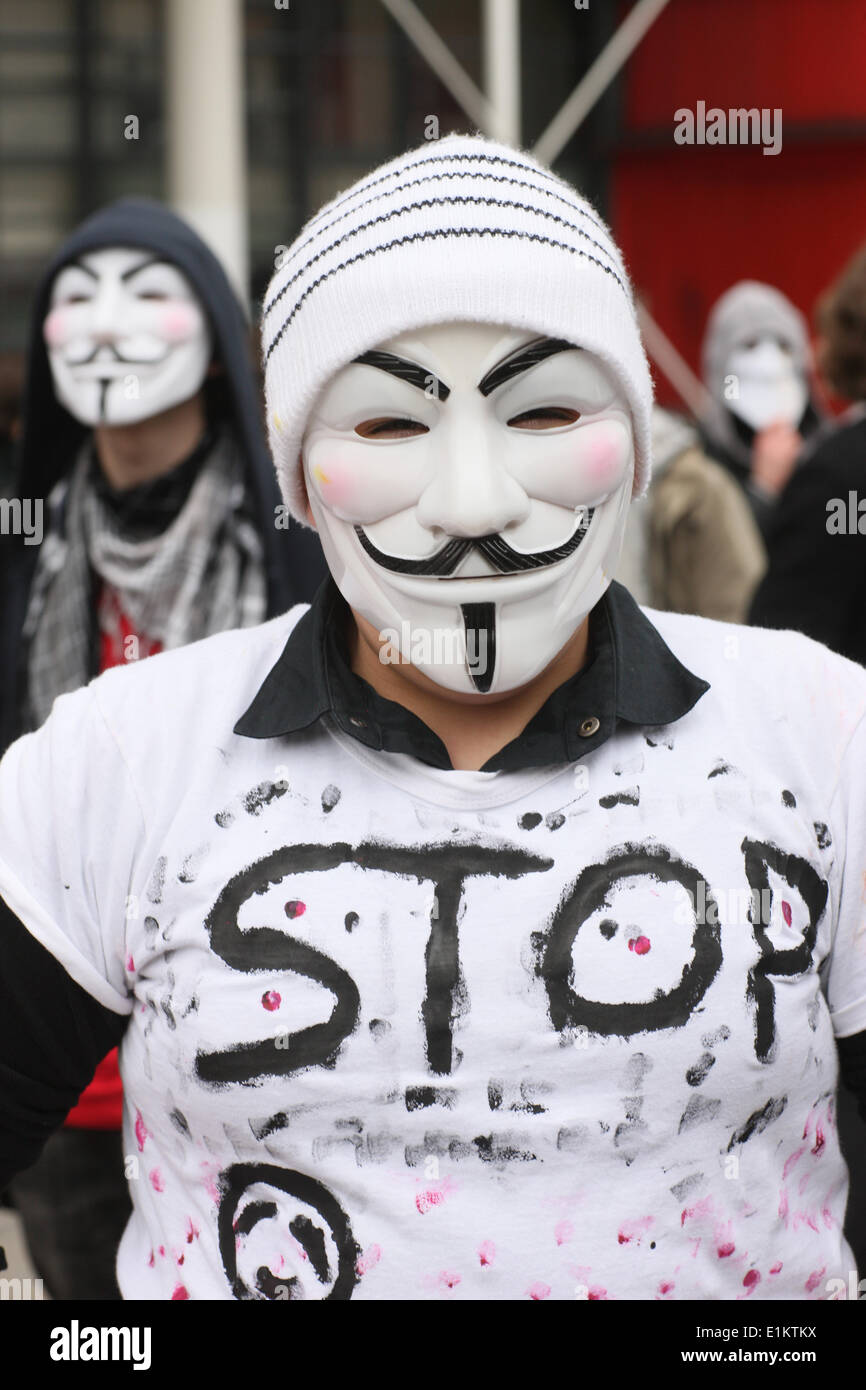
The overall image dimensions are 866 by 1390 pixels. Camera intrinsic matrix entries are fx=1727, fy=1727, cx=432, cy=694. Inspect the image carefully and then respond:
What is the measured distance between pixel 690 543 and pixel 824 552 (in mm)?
1335

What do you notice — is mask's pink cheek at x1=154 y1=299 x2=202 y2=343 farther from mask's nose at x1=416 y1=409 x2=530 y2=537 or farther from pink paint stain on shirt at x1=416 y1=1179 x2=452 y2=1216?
pink paint stain on shirt at x1=416 y1=1179 x2=452 y2=1216

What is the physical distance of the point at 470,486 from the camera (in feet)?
5.01

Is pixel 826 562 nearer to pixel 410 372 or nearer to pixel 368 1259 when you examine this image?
pixel 410 372

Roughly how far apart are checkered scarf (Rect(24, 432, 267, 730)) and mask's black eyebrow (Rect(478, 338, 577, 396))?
52.4 inches

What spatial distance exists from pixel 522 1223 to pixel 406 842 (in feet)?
1.12

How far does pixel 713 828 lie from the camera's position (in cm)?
154

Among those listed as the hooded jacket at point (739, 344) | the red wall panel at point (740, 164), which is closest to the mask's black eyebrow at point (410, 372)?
the hooded jacket at point (739, 344)

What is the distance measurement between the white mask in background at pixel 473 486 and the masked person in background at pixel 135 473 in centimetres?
126

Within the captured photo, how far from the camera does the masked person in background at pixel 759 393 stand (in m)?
6.25

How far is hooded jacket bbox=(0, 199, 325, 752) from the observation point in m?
2.90
